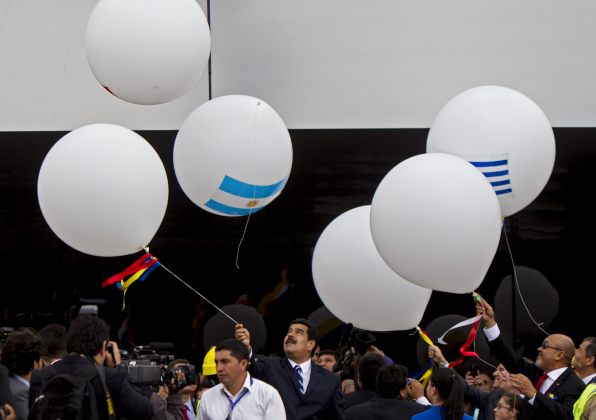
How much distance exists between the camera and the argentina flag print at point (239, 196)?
524 cm

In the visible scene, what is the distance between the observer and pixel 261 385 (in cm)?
456

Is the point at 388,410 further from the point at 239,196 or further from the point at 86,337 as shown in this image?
the point at 86,337

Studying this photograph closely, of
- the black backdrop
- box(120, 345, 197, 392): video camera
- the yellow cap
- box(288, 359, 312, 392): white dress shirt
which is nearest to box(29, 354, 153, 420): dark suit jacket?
box(120, 345, 197, 392): video camera

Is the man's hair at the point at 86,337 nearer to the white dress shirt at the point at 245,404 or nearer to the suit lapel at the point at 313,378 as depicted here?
the white dress shirt at the point at 245,404

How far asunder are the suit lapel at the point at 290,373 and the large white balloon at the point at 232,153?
82 cm

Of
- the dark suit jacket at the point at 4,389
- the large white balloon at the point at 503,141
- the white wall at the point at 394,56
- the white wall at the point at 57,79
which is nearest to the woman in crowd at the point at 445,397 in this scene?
the large white balloon at the point at 503,141

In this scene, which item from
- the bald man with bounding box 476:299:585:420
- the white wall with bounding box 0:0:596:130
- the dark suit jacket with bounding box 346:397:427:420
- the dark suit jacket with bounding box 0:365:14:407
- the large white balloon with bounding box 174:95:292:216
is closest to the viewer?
the dark suit jacket with bounding box 0:365:14:407

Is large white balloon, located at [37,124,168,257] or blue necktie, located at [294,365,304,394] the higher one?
large white balloon, located at [37,124,168,257]

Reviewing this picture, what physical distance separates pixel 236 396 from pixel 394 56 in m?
3.18

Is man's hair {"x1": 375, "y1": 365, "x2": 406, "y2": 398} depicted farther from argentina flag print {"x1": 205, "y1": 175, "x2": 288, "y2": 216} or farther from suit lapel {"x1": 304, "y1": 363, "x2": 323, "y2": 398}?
argentina flag print {"x1": 205, "y1": 175, "x2": 288, "y2": 216}

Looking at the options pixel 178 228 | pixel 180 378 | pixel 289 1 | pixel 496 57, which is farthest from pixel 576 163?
pixel 180 378

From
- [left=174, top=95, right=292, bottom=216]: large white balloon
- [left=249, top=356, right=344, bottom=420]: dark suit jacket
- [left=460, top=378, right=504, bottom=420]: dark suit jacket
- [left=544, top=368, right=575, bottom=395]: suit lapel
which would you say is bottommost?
[left=460, top=378, right=504, bottom=420]: dark suit jacket

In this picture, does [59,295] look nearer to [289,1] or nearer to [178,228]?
[178,228]

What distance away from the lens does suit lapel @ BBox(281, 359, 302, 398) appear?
16.4ft
